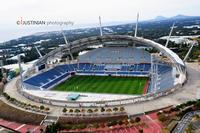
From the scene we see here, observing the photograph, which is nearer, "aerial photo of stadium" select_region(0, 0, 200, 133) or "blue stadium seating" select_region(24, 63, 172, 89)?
"aerial photo of stadium" select_region(0, 0, 200, 133)

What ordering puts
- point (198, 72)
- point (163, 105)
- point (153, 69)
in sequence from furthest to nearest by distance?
point (153, 69) < point (198, 72) < point (163, 105)

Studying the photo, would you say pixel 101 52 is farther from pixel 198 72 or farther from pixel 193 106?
pixel 193 106

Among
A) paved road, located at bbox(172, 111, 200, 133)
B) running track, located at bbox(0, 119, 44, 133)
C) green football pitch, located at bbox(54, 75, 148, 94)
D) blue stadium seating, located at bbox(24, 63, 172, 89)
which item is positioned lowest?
green football pitch, located at bbox(54, 75, 148, 94)

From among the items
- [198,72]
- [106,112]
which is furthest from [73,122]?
[198,72]

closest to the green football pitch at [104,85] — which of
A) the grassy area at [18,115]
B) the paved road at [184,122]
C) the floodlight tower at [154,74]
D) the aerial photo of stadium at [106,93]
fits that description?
the aerial photo of stadium at [106,93]

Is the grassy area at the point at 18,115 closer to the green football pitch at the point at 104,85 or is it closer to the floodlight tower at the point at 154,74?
the green football pitch at the point at 104,85

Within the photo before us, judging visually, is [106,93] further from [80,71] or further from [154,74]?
[80,71]

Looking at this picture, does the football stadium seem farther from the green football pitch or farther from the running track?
the running track

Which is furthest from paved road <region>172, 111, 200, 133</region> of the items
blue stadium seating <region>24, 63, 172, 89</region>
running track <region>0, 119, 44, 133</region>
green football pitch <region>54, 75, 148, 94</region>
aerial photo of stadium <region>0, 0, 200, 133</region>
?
blue stadium seating <region>24, 63, 172, 89</region>
